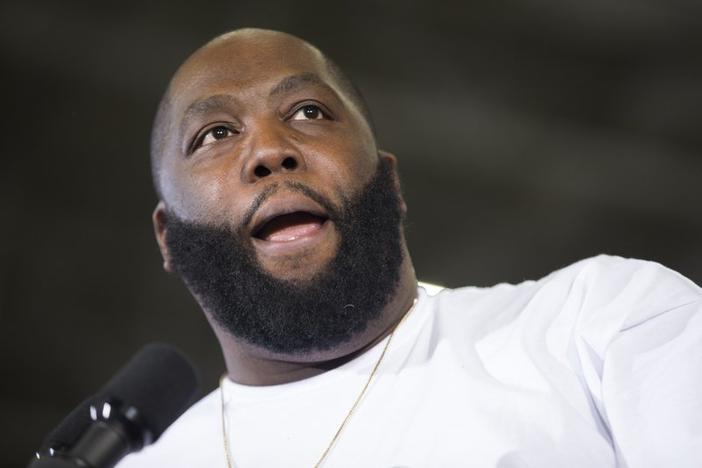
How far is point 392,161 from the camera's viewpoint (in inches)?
79.7

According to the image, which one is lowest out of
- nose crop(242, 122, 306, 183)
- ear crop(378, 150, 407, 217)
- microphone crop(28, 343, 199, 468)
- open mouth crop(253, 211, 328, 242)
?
ear crop(378, 150, 407, 217)

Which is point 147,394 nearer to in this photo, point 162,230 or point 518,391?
point 518,391

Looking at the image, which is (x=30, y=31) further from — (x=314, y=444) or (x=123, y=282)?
(x=314, y=444)

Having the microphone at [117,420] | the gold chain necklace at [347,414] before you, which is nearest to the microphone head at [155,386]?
the microphone at [117,420]

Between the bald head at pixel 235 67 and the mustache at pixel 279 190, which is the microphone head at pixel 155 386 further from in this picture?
the bald head at pixel 235 67

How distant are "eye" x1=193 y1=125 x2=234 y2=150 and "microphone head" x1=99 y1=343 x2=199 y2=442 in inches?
23.5

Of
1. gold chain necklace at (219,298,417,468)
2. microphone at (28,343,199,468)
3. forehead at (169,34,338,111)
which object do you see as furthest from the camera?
forehead at (169,34,338,111)

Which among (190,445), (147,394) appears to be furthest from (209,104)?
(147,394)

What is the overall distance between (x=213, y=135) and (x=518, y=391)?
2.81 ft

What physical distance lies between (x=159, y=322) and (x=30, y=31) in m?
1.44

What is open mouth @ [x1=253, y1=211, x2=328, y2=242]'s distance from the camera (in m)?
1.64

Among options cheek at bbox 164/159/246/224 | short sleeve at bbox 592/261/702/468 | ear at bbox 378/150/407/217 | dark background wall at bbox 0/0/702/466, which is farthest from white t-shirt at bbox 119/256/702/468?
dark background wall at bbox 0/0/702/466

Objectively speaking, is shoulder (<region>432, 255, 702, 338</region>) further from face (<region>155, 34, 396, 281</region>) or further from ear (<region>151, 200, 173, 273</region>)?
ear (<region>151, 200, 173, 273</region>)

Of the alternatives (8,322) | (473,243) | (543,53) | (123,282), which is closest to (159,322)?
(123,282)
